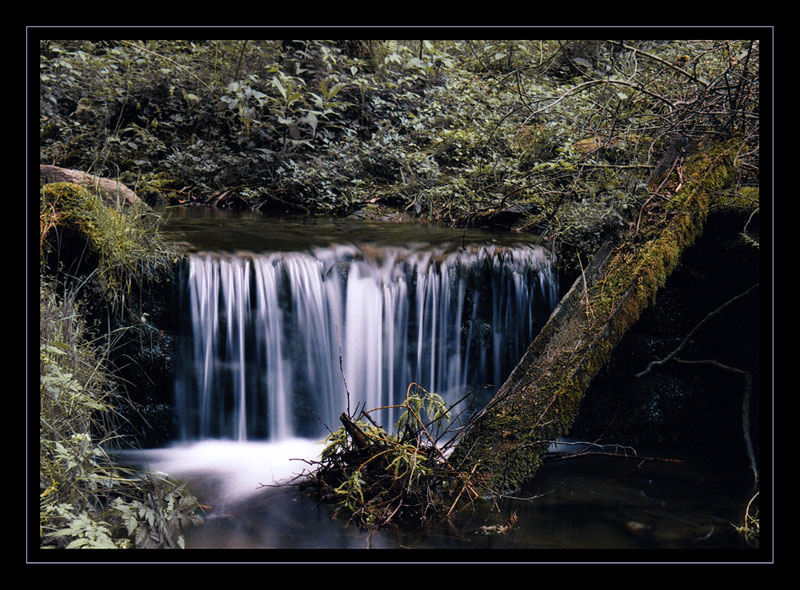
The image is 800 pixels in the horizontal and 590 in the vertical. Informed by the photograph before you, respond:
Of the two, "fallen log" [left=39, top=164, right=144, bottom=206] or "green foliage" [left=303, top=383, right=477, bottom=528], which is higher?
"fallen log" [left=39, top=164, right=144, bottom=206]

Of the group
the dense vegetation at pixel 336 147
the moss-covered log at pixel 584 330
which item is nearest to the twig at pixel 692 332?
the dense vegetation at pixel 336 147

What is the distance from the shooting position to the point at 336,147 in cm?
859

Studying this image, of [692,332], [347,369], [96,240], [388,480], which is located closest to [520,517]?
[388,480]

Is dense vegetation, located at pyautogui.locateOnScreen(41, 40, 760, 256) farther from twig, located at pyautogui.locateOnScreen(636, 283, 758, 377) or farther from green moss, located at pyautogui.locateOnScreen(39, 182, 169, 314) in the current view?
green moss, located at pyautogui.locateOnScreen(39, 182, 169, 314)

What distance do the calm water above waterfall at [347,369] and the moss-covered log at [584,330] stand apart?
35cm

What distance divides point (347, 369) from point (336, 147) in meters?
4.58

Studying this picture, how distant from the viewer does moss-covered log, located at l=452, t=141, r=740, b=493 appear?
12.1 ft

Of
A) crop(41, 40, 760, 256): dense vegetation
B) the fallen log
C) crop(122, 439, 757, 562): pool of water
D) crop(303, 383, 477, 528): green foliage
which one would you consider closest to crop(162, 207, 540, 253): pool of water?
the fallen log

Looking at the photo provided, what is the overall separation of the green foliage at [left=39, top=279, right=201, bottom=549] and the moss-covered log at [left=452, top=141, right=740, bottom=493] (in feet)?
5.43

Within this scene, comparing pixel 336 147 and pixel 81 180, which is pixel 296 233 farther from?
pixel 336 147

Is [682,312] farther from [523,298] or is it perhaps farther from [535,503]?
[535,503]

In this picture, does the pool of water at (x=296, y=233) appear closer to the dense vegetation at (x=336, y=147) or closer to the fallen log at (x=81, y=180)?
the dense vegetation at (x=336, y=147)

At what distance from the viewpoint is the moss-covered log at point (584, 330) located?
12.1 ft

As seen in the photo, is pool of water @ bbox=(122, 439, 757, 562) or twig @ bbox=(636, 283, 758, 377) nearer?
pool of water @ bbox=(122, 439, 757, 562)
